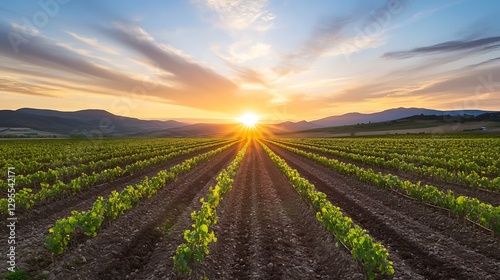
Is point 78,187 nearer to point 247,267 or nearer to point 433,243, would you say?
point 247,267

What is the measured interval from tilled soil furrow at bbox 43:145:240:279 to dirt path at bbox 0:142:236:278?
0.71 m

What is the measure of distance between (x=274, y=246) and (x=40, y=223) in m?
9.59

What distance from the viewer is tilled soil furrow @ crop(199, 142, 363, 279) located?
362 inches

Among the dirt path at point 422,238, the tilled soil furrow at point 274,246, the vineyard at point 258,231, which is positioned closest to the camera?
the dirt path at point 422,238

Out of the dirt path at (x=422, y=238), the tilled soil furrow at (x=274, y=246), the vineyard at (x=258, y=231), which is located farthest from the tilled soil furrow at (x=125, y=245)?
the dirt path at (x=422, y=238)

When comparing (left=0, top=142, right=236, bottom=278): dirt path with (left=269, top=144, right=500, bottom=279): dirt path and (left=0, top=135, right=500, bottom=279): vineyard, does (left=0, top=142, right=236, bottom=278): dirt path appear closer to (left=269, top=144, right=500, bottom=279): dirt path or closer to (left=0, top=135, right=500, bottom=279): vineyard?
(left=0, top=135, right=500, bottom=279): vineyard

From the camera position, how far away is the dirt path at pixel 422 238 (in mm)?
8883

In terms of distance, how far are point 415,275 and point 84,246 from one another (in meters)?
9.84

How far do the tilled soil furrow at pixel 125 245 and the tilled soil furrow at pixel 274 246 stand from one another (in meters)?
1.83

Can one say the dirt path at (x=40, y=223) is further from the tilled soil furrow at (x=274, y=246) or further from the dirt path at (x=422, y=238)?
the dirt path at (x=422, y=238)

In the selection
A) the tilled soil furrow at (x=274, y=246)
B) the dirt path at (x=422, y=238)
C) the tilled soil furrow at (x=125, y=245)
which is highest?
the dirt path at (x=422, y=238)

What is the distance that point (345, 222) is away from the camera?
1062cm

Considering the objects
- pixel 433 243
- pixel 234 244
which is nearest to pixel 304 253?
pixel 234 244

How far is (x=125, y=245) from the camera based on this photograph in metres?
10.8
